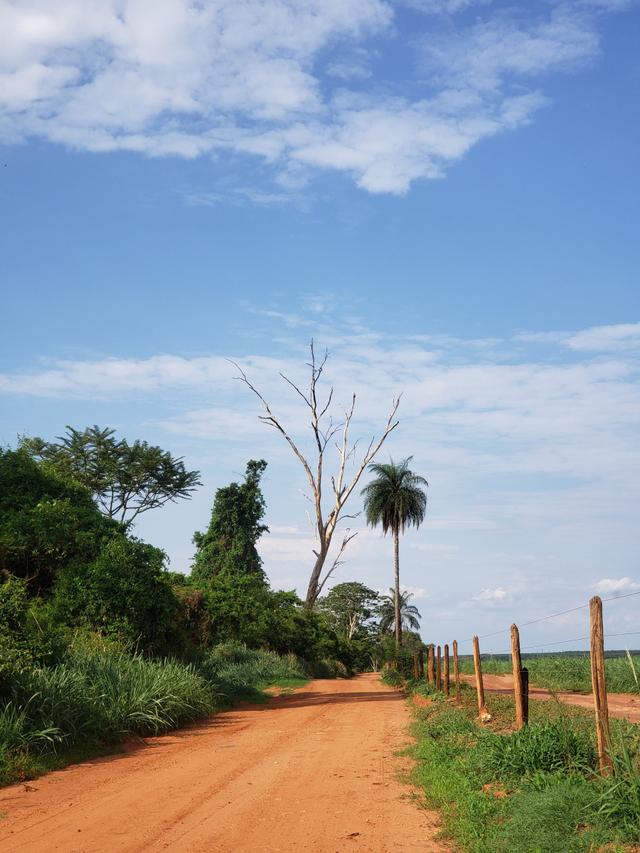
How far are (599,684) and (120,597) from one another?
13.8 meters

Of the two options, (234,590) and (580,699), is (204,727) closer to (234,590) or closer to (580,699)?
(580,699)

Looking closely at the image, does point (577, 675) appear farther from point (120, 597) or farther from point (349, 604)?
point (349, 604)

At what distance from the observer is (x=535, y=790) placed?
7.70 m

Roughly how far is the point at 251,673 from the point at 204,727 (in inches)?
475

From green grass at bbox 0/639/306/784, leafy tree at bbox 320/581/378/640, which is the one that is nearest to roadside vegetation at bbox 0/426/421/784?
green grass at bbox 0/639/306/784

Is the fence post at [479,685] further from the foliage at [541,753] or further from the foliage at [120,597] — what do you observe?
the foliage at [120,597]

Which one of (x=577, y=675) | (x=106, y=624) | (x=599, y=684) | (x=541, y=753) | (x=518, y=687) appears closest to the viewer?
(x=599, y=684)

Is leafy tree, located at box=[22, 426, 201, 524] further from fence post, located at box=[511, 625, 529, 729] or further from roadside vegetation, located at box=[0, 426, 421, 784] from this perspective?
fence post, located at box=[511, 625, 529, 729]

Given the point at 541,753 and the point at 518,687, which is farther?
A: the point at 518,687

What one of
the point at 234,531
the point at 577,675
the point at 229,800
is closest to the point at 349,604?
the point at 234,531

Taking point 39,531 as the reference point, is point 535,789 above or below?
below

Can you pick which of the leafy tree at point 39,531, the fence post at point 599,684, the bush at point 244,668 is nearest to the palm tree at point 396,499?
the bush at point 244,668

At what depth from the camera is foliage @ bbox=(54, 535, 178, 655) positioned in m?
19.5

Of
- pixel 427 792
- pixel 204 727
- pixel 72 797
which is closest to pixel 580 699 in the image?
pixel 204 727
